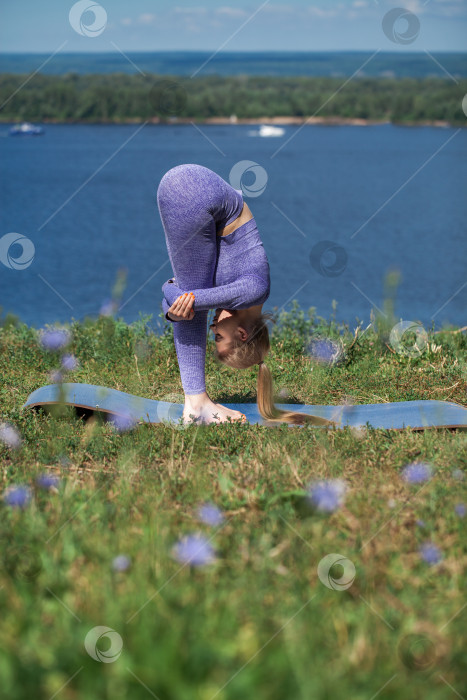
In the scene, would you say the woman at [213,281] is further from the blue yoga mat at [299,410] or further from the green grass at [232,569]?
the green grass at [232,569]

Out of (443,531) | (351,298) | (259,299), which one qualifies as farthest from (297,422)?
(351,298)

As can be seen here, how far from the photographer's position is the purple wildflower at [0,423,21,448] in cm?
366

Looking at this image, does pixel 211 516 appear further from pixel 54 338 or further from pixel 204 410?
pixel 54 338

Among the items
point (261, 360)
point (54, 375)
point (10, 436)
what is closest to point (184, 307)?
point (261, 360)

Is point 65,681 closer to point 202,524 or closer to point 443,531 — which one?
point 202,524

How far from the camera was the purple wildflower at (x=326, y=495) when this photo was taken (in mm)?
2600

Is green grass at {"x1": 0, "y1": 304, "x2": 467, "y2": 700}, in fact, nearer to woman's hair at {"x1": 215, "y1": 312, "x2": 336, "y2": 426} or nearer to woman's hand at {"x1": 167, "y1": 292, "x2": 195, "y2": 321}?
woman's hair at {"x1": 215, "y1": 312, "x2": 336, "y2": 426}

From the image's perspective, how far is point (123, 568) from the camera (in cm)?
224

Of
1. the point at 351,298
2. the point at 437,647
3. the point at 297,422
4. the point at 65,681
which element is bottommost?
the point at 65,681

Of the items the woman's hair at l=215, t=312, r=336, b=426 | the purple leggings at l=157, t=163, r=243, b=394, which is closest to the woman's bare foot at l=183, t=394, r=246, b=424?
the woman's hair at l=215, t=312, r=336, b=426

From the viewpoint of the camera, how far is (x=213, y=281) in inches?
162

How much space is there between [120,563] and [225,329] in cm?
202

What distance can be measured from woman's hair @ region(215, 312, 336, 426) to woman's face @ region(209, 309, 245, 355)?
25mm

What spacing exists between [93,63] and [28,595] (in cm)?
13447
